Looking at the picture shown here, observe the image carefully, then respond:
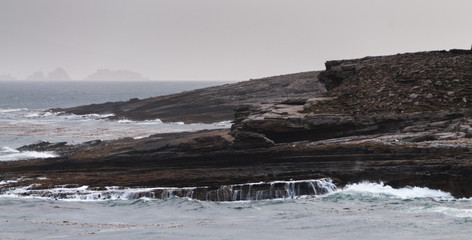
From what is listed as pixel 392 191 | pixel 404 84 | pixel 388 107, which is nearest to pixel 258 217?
pixel 392 191

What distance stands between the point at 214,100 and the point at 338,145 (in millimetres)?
57066

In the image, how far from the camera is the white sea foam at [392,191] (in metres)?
29.8

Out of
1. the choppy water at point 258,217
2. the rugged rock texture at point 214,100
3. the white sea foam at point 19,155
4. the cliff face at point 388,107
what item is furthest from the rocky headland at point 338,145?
the rugged rock texture at point 214,100

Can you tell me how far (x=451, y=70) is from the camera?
41.2 metres

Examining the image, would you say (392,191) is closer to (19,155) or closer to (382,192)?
(382,192)

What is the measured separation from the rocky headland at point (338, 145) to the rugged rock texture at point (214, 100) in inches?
1464

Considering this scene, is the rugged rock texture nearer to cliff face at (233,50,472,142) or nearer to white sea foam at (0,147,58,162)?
white sea foam at (0,147,58,162)

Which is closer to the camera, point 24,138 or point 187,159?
point 187,159

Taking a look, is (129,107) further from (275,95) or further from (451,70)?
(451,70)

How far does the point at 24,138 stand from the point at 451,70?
46.5m

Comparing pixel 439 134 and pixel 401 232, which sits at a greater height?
pixel 439 134

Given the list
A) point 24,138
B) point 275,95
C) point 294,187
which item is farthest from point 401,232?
point 275,95

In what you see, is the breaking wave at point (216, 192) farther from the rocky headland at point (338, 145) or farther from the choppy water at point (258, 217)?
the choppy water at point (258, 217)

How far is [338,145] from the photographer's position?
33625mm
